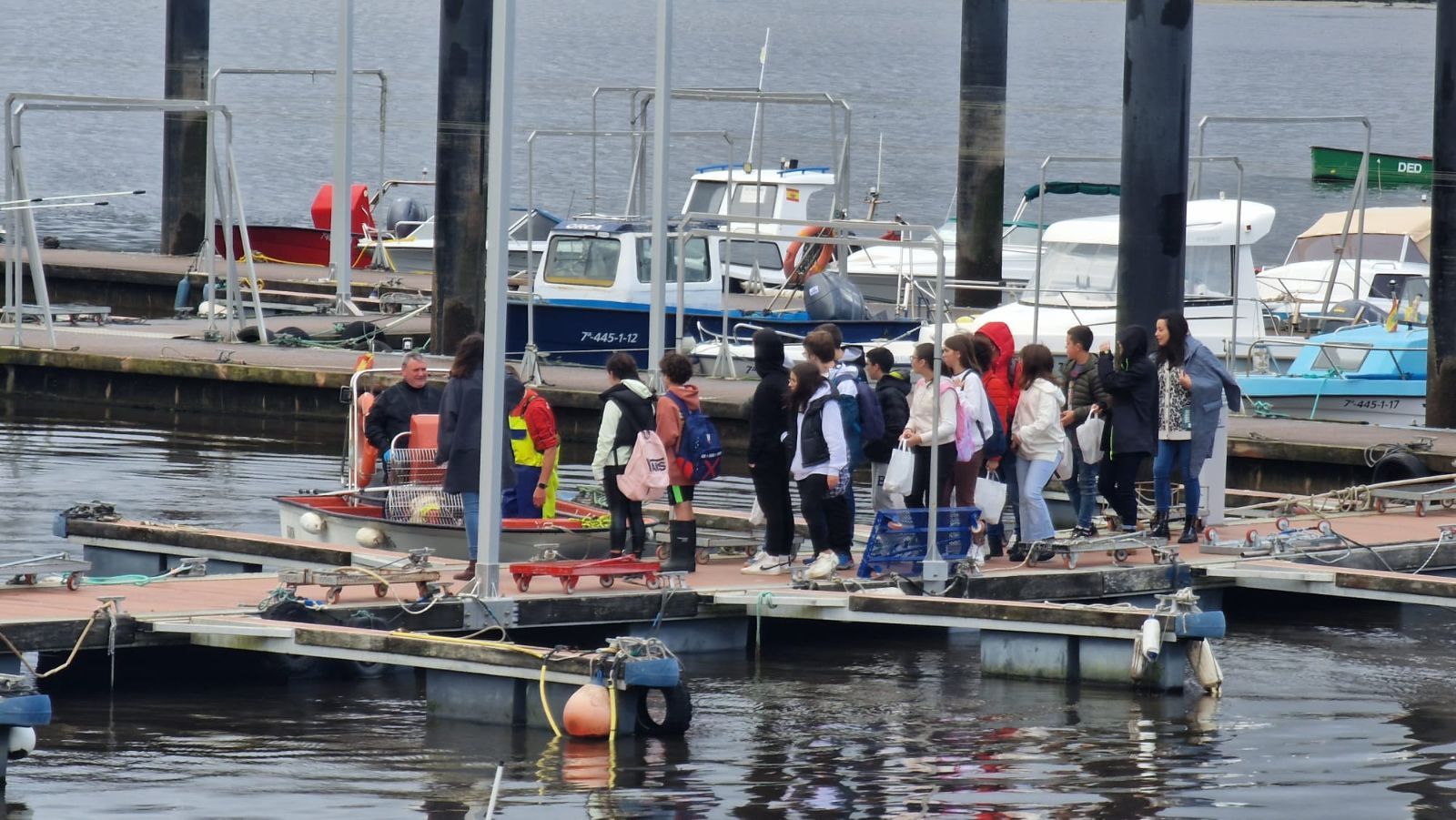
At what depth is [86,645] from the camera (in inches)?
483

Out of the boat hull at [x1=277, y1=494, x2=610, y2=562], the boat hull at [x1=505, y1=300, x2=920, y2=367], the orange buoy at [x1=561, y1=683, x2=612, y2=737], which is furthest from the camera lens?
the boat hull at [x1=505, y1=300, x2=920, y2=367]

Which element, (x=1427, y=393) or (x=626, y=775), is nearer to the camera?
(x=626, y=775)

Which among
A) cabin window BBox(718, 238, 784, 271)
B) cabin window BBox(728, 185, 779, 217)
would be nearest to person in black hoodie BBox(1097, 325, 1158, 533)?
cabin window BBox(728, 185, 779, 217)

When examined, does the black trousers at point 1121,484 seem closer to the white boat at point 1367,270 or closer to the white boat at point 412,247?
the white boat at point 1367,270

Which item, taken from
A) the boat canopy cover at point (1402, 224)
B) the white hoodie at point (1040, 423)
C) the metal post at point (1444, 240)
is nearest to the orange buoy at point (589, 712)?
the white hoodie at point (1040, 423)

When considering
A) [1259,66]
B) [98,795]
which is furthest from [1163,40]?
[1259,66]

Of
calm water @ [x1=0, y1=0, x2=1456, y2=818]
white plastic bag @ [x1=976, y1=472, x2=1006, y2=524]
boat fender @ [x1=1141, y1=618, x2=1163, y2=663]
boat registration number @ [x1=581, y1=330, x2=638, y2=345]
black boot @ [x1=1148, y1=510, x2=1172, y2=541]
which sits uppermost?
boat registration number @ [x1=581, y1=330, x2=638, y2=345]

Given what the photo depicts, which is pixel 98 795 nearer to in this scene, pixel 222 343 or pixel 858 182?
pixel 222 343

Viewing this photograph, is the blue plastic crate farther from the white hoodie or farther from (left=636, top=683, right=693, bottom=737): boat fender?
(left=636, top=683, right=693, bottom=737): boat fender

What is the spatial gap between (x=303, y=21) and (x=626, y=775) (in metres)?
144

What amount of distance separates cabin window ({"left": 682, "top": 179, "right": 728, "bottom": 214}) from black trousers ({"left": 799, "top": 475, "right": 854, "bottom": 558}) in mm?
19417

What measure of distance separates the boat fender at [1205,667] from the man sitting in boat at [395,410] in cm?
537

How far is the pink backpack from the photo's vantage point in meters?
13.9

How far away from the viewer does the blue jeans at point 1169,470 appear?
→ 50.8 ft
